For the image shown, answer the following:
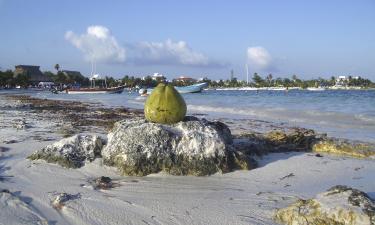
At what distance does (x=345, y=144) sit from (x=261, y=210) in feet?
13.4

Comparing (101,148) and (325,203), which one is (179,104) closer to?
(101,148)

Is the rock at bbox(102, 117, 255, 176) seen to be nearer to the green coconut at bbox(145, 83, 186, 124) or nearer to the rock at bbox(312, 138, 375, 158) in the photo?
the green coconut at bbox(145, 83, 186, 124)

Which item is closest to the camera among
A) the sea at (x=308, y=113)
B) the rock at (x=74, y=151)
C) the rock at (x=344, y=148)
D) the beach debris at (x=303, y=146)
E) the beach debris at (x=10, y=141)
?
the rock at (x=74, y=151)

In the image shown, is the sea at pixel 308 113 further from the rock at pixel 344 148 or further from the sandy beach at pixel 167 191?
the sandy beach at pixel 167 191

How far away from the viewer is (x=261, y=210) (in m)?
3.67

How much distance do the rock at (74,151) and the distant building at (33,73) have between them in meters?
132

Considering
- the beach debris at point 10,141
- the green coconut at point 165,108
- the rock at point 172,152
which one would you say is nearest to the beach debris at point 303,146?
the rock at point 172,152

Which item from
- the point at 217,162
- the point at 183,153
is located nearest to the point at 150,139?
the point at 183,153

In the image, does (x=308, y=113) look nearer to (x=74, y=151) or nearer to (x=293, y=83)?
(x=74, y=151)

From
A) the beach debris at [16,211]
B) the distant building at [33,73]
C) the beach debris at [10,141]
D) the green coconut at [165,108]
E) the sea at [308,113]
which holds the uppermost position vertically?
the distant building at [33,73]

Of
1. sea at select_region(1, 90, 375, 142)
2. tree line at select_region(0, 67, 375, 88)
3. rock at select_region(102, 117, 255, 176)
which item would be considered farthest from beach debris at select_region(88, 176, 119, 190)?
tree line at select_region(0, 67, 375, 88)

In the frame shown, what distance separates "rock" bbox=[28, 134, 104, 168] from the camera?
552 cm

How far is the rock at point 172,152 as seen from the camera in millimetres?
5113

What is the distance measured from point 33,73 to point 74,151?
140 m
